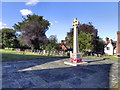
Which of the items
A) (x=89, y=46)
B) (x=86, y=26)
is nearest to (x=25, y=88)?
(x=89, y=46)

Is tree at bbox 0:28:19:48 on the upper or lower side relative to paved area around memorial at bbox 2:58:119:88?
upper

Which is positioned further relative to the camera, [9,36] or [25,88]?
[9,36]

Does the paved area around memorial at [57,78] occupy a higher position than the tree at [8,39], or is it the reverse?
the tree at [8,39]

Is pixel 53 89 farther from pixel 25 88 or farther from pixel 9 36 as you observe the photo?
pixel 9 36

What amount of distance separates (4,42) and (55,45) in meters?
29.8

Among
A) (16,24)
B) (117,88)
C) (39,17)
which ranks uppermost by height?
(39,17)

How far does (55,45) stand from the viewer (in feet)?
82.6

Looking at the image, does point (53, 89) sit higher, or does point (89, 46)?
point (89, 46)

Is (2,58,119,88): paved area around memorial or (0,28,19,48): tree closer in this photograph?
(2,58,119,88): paved area around memorial

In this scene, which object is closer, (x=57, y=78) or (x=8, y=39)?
(x=57, y=78)

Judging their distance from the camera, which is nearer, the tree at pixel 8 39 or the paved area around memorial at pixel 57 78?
the paved area around memorial at pixel 57 78

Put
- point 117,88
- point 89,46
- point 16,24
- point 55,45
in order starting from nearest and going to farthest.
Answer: point 117,88 → point 89,46 → point 55,45 → point 16,24

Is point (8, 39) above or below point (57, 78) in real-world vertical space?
above

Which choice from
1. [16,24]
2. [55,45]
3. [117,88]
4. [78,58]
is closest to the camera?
[117,88]
